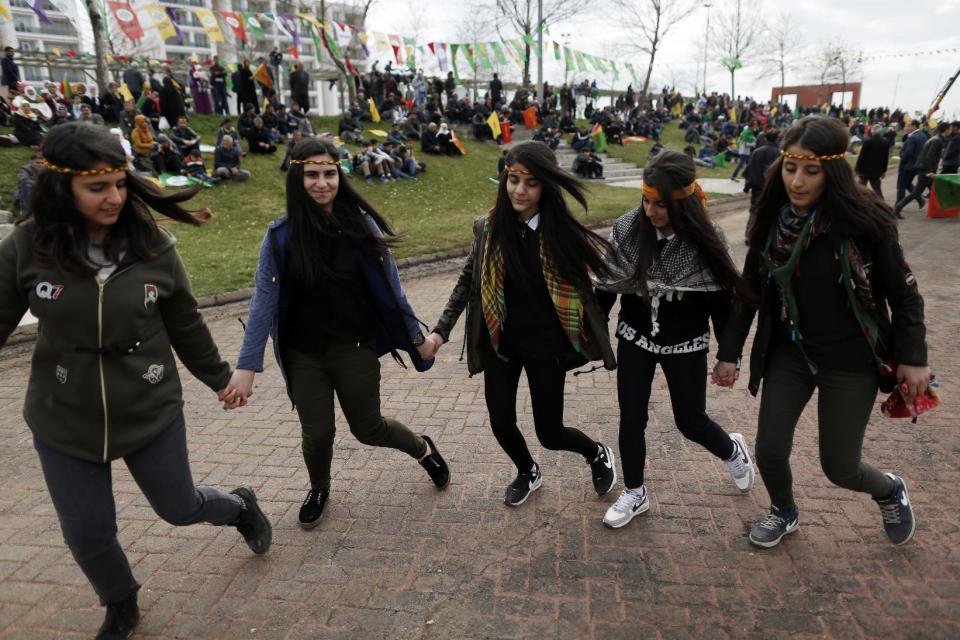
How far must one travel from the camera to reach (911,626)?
8.34ft

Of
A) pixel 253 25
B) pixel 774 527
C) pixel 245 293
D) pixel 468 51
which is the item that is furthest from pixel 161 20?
pixel 774 527

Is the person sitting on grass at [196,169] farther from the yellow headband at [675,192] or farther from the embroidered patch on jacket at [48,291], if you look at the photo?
the yellow headband at [675,192]

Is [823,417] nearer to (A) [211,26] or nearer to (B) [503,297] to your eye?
(B) [503,297]

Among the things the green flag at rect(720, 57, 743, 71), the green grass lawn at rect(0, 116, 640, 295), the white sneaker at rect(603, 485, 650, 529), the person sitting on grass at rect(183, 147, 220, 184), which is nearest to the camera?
the white sneaker at rect(603, 485, 650, 529)

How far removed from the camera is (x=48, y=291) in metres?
2.20

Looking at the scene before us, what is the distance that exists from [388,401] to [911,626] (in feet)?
11.8

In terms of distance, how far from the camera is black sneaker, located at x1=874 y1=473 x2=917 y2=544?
120 inches

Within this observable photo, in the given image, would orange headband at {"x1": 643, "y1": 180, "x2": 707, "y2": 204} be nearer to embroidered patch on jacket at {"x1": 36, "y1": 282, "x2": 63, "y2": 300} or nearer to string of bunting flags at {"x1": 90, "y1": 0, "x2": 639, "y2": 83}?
embroidered patch on jacket at {"x1": 36, "y1": 282, "x2": 63, "y2": 300}

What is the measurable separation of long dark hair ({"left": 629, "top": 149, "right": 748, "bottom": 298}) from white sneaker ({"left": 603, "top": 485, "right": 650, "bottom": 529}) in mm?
1180

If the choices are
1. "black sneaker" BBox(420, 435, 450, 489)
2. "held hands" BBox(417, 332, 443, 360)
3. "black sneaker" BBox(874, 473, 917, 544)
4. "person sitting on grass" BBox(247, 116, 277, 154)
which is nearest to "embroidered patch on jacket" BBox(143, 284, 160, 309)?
"held hands" BBox(417, 332, 443, 360)

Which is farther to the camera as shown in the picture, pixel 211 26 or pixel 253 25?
pixel 253 25

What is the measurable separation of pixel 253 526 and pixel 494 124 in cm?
2285

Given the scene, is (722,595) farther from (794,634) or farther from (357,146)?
(357,146)

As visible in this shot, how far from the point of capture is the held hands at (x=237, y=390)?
284 cm
